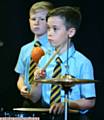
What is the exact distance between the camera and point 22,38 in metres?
2.56

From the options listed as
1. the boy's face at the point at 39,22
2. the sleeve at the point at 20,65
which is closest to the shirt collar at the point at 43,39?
the boy's face at the point at 39,22

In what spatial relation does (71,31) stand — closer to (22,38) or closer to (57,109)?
(22,38)

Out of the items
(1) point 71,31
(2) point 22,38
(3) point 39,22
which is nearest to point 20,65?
(2) point 22,38

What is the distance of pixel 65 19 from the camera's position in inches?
91.6

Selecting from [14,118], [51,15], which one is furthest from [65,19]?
[14,118]

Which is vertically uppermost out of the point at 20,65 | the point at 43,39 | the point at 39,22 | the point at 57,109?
the point at 39,22

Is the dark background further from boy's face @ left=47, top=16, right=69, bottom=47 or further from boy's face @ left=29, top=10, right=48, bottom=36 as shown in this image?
boy's face @ left=47, top=16, right=69, bottom=47

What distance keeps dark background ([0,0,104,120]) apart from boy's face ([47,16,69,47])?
201 mm

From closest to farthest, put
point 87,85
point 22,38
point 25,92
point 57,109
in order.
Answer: point 57,109, point 87,85, point 25,92, point 22,38

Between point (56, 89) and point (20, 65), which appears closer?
point (56, 89)

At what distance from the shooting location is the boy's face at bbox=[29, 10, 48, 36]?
2.49 meters

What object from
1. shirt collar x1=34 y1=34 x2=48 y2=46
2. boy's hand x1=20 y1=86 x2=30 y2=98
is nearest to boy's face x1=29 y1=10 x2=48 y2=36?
shirt collar x1=34 y1=34 x2=48 y2=46

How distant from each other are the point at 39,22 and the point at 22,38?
Result: 151mm

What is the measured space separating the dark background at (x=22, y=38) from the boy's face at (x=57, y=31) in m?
0.20
